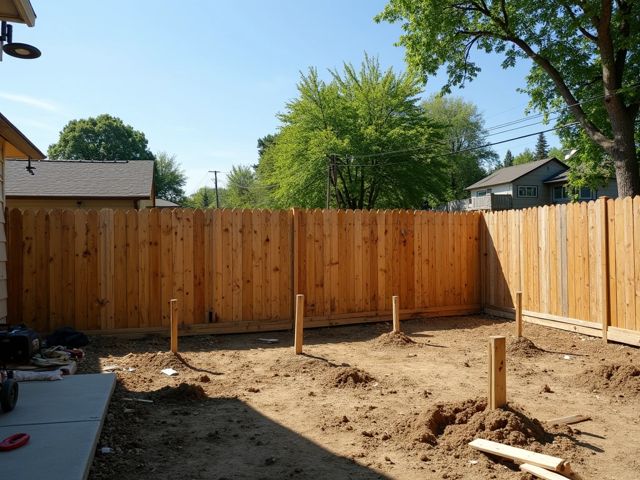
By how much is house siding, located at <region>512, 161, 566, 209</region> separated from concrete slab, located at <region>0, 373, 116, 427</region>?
47090 mm

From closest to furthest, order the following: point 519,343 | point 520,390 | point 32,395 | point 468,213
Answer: point 32,395 < point 520,390 < point 519,343 < point 468,213

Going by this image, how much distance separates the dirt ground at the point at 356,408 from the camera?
3768 millimetres

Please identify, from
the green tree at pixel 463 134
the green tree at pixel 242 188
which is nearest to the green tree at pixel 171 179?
the green tree at pixel 242 188

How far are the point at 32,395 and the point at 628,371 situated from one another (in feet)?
20.0

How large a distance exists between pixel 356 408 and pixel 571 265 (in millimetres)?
5582

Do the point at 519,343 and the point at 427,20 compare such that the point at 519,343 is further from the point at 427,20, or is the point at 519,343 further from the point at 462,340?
the point at 427,20

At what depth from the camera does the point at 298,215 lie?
9.49m

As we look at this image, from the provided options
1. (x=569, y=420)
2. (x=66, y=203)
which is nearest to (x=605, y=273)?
(x=569, y=420)

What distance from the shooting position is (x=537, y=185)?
48250 millimetres

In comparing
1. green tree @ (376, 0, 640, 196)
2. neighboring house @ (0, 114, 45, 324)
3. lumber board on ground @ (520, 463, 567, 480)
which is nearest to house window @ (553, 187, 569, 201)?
green tree @ (376, 0, 640, 196)

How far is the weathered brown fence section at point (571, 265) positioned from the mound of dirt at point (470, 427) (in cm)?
451

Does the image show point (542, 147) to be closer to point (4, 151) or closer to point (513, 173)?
point (513, 173)

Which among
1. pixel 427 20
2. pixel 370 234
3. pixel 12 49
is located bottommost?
pixel 370 234

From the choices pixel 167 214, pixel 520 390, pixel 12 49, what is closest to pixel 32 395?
pixel 12 49
